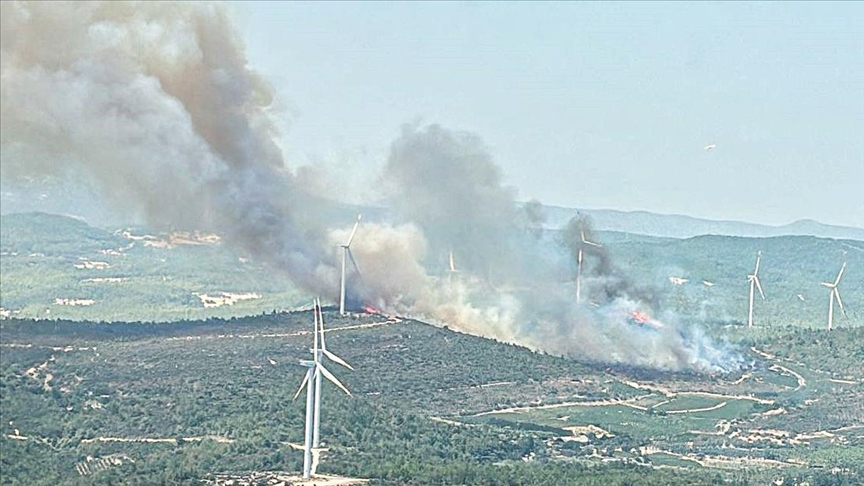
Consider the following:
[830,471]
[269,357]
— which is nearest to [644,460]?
[830,471]

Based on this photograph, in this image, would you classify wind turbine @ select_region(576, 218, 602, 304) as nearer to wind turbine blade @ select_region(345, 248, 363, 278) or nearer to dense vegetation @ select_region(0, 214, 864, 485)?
dense vegetation @ select_region(0, 214, 864, 485)

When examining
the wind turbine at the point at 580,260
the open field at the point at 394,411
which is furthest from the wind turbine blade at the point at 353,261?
the wind turbine at the point at 580,260

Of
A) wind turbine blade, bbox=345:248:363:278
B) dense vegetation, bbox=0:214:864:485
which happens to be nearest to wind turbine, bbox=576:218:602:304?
dense vegetation, bbox=0:214:864:485

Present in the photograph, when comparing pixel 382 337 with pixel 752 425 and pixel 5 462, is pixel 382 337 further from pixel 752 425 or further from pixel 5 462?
pixel 5 462

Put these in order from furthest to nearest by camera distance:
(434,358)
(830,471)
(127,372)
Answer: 1. (434,358)
2. (127,372)
3. (830,471)

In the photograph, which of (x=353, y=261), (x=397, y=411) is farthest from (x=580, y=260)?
(x=397, y=411)

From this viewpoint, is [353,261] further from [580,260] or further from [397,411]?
[580,260]

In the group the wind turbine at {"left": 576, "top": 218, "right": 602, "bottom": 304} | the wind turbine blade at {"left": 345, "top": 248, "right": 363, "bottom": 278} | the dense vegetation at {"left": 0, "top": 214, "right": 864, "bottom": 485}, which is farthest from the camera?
the wind turbine at {"left": 576, "top": 218, "right": 602, "bottom": 304}

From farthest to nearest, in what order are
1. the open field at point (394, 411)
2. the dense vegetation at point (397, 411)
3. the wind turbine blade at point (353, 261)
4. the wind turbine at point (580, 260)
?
1. the wind turbine at point (580, 260)
2. the wind turbine blade at point (353, 261)
3. the open field at point (394, 411)
4. the dense vegetation at point (397, 411)

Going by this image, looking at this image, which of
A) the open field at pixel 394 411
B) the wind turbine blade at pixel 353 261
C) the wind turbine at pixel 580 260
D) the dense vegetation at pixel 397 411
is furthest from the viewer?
the wind turbine at pixel 580 260

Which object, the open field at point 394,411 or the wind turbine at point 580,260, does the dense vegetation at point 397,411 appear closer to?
the open field at point 394,411

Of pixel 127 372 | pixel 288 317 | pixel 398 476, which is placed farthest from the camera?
pixel 288 317
